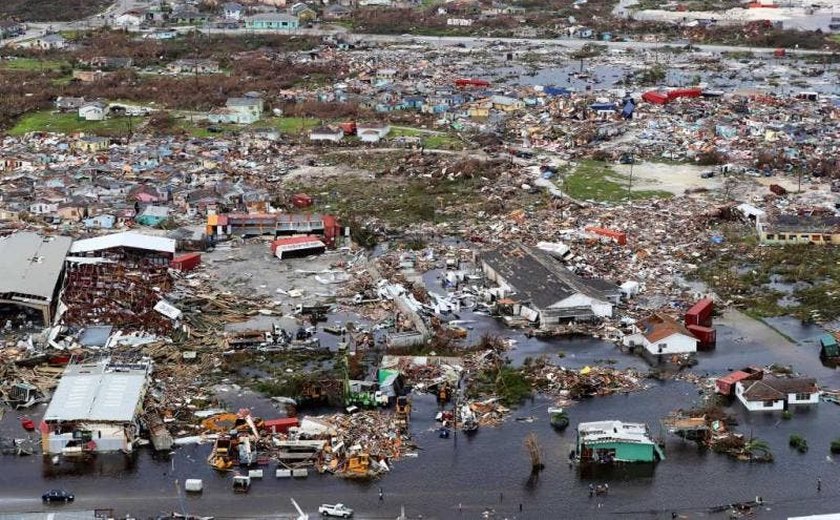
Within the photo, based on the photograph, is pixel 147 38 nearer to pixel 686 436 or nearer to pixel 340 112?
pixel 340 112

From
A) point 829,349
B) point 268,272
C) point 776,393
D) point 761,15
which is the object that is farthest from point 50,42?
point 776,393

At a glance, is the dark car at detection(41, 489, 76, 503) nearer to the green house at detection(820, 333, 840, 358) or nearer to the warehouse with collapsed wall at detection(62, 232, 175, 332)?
the warehouse with collapsed wall at detection(62, 232, 175, 332)

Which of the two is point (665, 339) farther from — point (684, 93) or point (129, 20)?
point (129, 20)

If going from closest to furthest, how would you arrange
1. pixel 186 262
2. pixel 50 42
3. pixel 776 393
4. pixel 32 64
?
pixel 776 393 → pixel 186 262 → pixel 32 64 → pixel 50 42

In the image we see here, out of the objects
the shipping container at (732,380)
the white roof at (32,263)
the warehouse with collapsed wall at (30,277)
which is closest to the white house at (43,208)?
the white roof at (32,263)

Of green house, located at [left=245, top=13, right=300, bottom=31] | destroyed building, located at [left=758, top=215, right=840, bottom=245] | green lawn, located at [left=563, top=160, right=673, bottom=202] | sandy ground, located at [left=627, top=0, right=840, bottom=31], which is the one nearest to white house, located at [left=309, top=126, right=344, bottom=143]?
green lawn, located at [left=563, top=160, right=673, bottom=202]

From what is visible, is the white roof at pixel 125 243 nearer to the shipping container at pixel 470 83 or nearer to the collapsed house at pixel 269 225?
the collapsed house at pixel 269 225

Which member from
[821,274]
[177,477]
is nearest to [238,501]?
[177,477]
